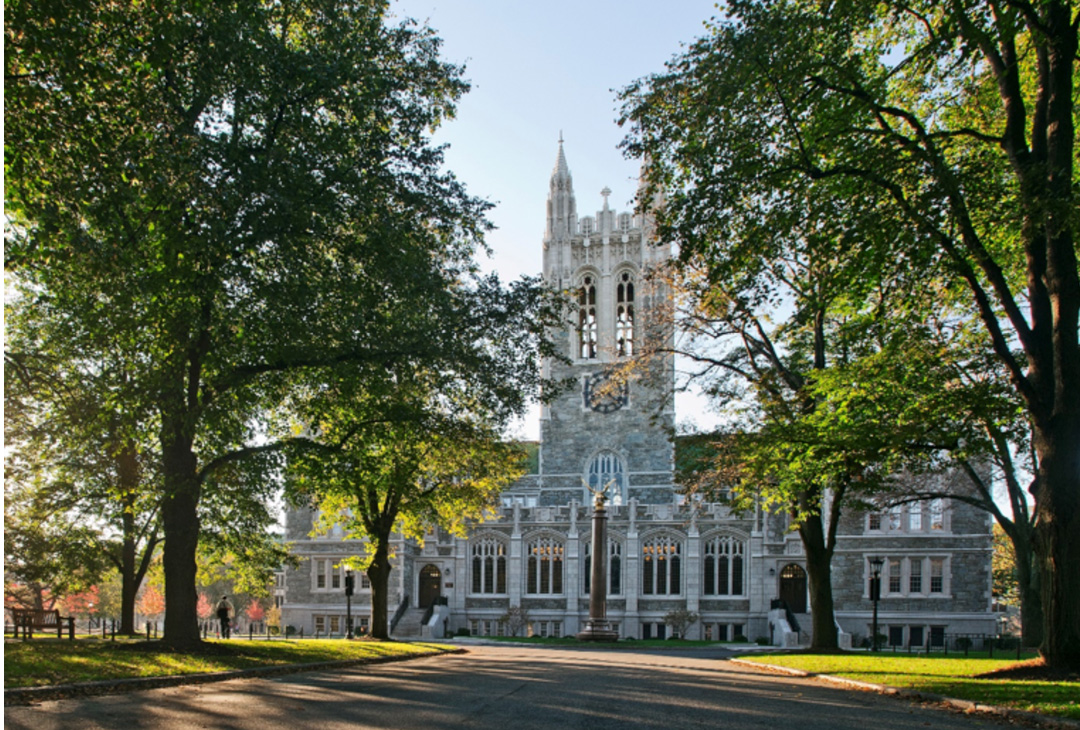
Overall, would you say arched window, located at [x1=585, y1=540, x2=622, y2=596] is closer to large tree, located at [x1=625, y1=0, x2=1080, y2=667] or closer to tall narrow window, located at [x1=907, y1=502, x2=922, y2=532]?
tall narrow window, located at [x1=907, y1=502, x2=922, y2=532]

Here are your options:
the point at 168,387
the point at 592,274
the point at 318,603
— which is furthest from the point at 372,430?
the point at 592,274

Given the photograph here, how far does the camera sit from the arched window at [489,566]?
164 ft

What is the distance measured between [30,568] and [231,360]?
1852cm

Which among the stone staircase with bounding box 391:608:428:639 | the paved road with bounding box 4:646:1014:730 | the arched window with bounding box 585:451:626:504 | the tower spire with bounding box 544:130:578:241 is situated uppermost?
the tower spire with bounding box 544:130:578:241

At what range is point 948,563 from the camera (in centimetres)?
4578

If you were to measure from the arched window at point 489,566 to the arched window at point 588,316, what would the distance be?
49.1 ft

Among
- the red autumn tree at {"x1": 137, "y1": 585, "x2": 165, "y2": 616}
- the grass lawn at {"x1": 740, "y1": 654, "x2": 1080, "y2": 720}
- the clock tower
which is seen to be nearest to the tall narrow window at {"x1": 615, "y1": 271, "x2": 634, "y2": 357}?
the clock tower

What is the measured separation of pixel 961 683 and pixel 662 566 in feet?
116

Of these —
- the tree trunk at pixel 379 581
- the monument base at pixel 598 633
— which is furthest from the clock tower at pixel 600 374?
the tree trunk at pixel 379 581

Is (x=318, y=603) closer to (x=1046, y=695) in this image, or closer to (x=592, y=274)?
(x=592, y=274)

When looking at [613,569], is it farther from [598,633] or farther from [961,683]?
[961,683]

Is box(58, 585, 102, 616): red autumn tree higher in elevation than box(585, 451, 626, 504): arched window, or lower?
lower

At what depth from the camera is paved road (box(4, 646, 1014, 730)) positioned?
888 cm

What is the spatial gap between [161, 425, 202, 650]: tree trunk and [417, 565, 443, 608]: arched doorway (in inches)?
1334
